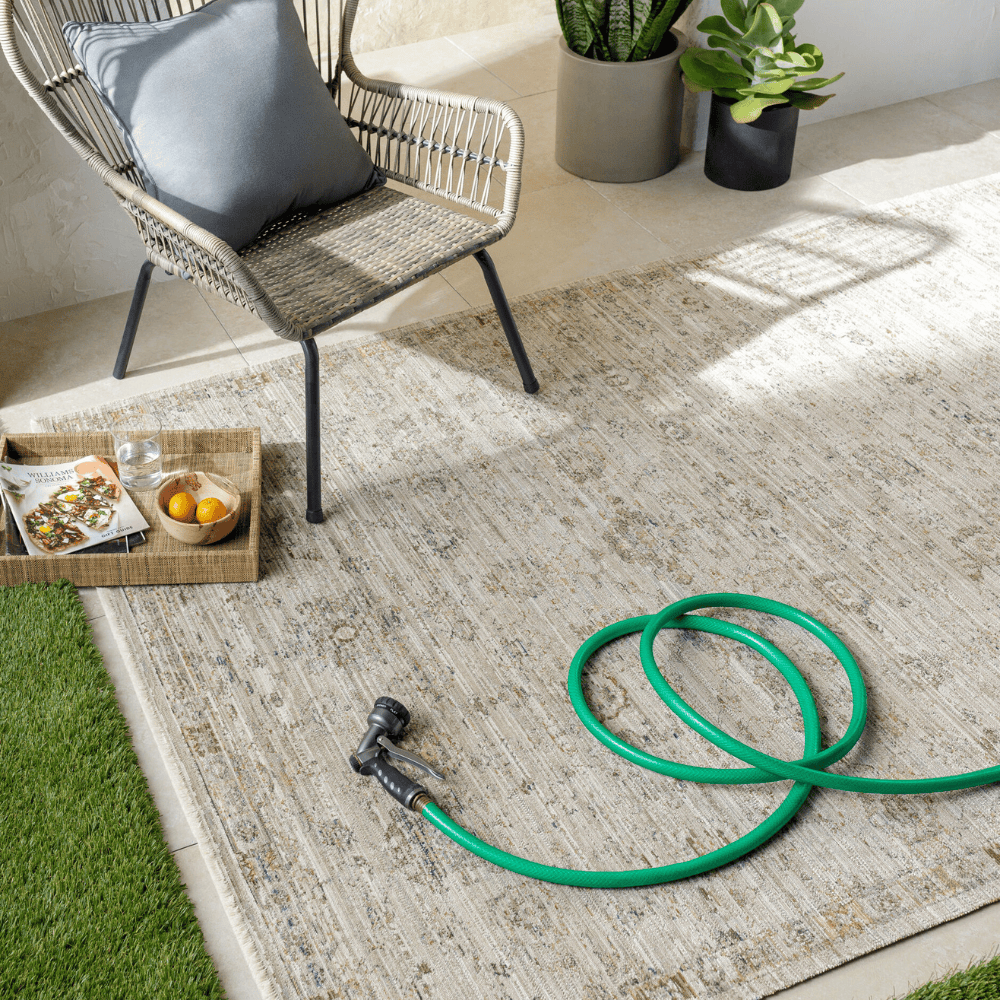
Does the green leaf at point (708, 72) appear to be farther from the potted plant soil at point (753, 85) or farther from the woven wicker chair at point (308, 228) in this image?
the woven wicker chair at point (308, 228)

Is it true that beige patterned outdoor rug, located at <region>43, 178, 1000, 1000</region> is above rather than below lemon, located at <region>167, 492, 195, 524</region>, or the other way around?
below

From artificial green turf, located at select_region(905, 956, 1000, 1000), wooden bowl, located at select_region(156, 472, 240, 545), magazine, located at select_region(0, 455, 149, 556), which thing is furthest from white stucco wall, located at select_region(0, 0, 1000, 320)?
artificial green turf, located at select_region(905, 956, 1000, 1000)

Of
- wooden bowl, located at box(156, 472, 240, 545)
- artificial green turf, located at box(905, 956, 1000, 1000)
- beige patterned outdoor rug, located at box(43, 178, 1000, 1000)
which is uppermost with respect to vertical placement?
wooden bowl, located at box(156, 472, 240, 545)

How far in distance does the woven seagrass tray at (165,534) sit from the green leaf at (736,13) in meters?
1.70

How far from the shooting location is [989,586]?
1824mm

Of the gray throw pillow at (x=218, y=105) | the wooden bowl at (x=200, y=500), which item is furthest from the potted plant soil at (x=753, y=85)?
the wooden bowl at (x=200, y=500)

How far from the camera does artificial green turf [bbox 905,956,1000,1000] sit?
129 centimetres

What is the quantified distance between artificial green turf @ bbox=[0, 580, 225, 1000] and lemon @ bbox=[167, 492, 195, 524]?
0.81 feet

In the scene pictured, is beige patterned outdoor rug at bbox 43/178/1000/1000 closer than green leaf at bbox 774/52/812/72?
Yes

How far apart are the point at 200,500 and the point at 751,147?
1872mm

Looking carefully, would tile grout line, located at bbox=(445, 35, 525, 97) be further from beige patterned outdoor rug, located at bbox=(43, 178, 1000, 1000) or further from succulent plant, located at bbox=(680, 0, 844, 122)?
beige patterned outdoor rug, located at bbox=(43, 178, 1000, 1000)

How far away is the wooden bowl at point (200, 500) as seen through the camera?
1.80 m

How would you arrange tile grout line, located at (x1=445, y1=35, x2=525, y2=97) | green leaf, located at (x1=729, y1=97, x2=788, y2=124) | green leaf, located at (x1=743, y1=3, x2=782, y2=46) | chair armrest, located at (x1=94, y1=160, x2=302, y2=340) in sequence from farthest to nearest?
tile grout line, located at (x1=445, y1=35, x2=525, y2=97) < green leaf, located at (x1=729, y1=97, x2=788, y2=124) < green leaf, located at (x1=743, y1=3, x2=782, y2=46) < chair armrest, located at (x1=94, y1=160, x2=302, y2=340)

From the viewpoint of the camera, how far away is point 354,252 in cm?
198
